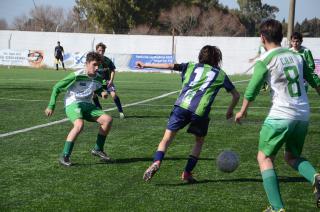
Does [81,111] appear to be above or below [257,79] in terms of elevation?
below

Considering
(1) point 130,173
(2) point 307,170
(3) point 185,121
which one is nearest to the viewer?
(2) point 307,170

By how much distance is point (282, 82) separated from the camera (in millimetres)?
5262

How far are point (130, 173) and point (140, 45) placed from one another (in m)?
38.4

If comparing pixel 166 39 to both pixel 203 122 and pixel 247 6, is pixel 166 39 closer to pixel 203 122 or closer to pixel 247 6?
pixel 203 122

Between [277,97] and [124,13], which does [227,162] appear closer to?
[277,97]

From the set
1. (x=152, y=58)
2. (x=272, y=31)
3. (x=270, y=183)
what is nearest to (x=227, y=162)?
(x=270, y=183)

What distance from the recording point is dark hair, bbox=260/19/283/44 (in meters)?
5.28

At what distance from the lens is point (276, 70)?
5203 millimetres

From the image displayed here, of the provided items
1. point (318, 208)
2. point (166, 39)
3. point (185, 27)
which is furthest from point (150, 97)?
point (185, 27)

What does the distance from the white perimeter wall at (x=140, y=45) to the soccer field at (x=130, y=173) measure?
97.1 feet

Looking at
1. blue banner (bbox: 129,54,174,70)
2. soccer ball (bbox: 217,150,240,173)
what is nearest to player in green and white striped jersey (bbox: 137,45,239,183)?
soccer ball (bbox: 217,150,240,173)

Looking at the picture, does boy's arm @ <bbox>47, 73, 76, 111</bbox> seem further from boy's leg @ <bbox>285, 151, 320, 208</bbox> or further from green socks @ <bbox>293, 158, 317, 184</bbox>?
green socks @ <bbox>293, 158, 317, 184</bbox>

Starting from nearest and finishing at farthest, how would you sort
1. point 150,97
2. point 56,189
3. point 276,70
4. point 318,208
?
point 276,70 → point 318,208 → point 56,189 → point 150,97

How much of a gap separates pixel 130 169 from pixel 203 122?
1.29 metres
